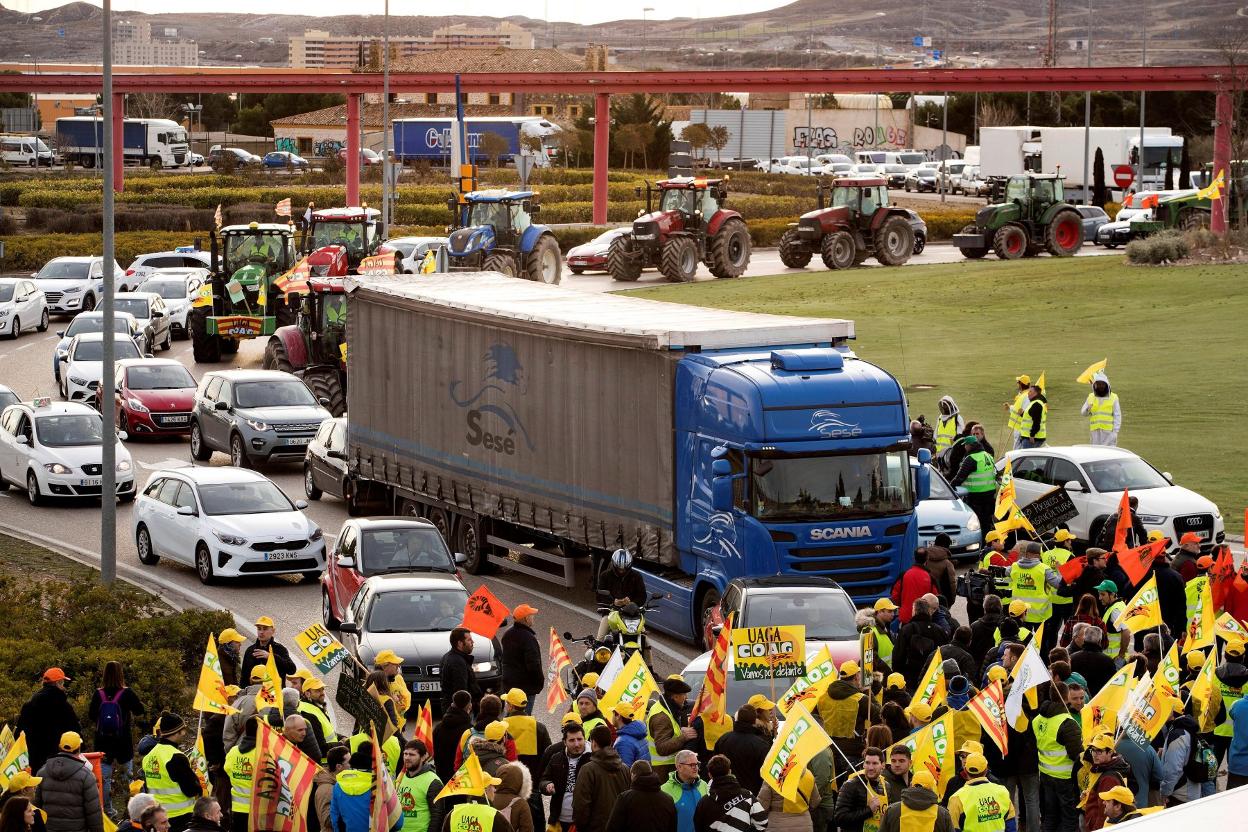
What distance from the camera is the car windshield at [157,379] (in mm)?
34344

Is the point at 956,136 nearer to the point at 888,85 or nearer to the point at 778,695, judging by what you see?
the point at 888,85

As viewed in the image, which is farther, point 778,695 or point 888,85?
point 888,85

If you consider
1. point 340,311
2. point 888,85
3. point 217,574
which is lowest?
point 217,574

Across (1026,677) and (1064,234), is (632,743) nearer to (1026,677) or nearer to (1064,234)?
(1026,677)

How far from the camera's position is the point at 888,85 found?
70.3 meters

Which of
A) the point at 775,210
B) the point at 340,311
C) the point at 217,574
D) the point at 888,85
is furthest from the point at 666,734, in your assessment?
the point at 775,210

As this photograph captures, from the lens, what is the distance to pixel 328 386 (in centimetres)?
3472

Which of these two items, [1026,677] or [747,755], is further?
[1026,677]

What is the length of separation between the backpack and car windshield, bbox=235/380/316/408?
17.0 m

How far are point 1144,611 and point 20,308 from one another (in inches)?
1447

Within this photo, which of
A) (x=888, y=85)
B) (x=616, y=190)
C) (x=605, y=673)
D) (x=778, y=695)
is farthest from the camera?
(x=616, y=190)

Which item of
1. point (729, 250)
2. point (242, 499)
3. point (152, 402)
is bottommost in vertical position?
point (242, 499)

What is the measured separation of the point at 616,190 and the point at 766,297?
39692mm

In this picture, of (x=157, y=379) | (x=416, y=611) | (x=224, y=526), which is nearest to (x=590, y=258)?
(x=157, y=379)
